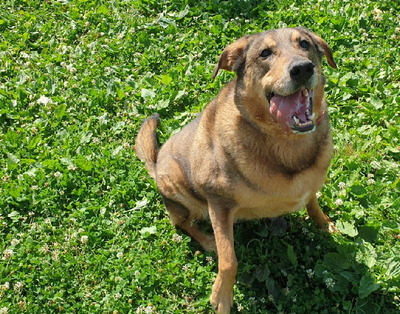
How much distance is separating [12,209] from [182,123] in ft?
7.41

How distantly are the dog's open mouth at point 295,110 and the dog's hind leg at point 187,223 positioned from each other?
1.59m

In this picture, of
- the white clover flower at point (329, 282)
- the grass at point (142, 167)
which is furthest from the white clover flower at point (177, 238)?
the white clover flower at point (329, 282)

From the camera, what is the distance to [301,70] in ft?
12.0

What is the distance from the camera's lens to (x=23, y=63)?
23.6 ft

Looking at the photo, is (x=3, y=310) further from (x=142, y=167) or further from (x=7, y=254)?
(x=142, y=167)

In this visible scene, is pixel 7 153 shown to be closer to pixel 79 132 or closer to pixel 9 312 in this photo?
pixel 79 132

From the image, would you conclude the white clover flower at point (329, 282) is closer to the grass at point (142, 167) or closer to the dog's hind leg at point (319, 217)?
the grass at point (142, 167)

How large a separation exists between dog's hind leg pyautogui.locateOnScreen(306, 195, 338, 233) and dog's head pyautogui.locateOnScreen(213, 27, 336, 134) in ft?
3.69

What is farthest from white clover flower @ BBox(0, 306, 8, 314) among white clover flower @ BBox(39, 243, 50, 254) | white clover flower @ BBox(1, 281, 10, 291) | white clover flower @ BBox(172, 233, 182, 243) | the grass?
white clover flower @ BBox(172, 233, 182, 243)

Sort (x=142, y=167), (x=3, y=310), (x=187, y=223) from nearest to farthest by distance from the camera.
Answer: (x=3, y=310) → (x=187, y=223) → (x=142, y=167)

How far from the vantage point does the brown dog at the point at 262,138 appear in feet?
12.7

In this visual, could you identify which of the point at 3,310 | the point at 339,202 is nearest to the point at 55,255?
the point at 3,310

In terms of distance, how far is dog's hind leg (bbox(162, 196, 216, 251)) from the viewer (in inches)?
195

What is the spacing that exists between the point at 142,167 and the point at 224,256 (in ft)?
5.87
